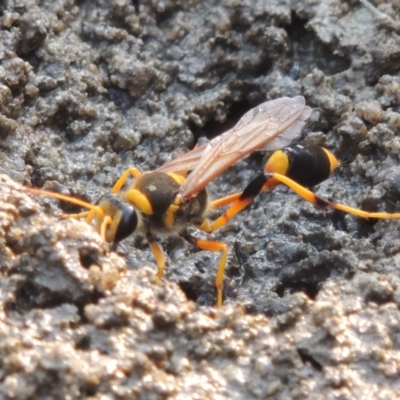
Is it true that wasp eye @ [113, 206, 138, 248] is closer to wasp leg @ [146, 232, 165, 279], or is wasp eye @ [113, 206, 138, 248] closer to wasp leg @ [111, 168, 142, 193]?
wasp leg @ [146, 232, 165, 279]

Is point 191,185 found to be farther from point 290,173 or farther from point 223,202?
point 290,173

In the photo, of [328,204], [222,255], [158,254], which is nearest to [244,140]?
[328,204]

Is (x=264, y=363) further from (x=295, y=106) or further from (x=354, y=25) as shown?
(x=354, y=25)

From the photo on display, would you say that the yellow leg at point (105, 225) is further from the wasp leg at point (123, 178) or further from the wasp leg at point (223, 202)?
the wasp leg at point (223, 202)

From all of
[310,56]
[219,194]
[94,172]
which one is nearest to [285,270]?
[219,194]

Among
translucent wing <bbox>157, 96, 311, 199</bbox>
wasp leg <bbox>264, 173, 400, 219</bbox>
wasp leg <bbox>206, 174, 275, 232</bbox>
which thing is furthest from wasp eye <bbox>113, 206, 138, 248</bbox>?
wasp leg <bbox>264, 173, 400, 219</bbox>
